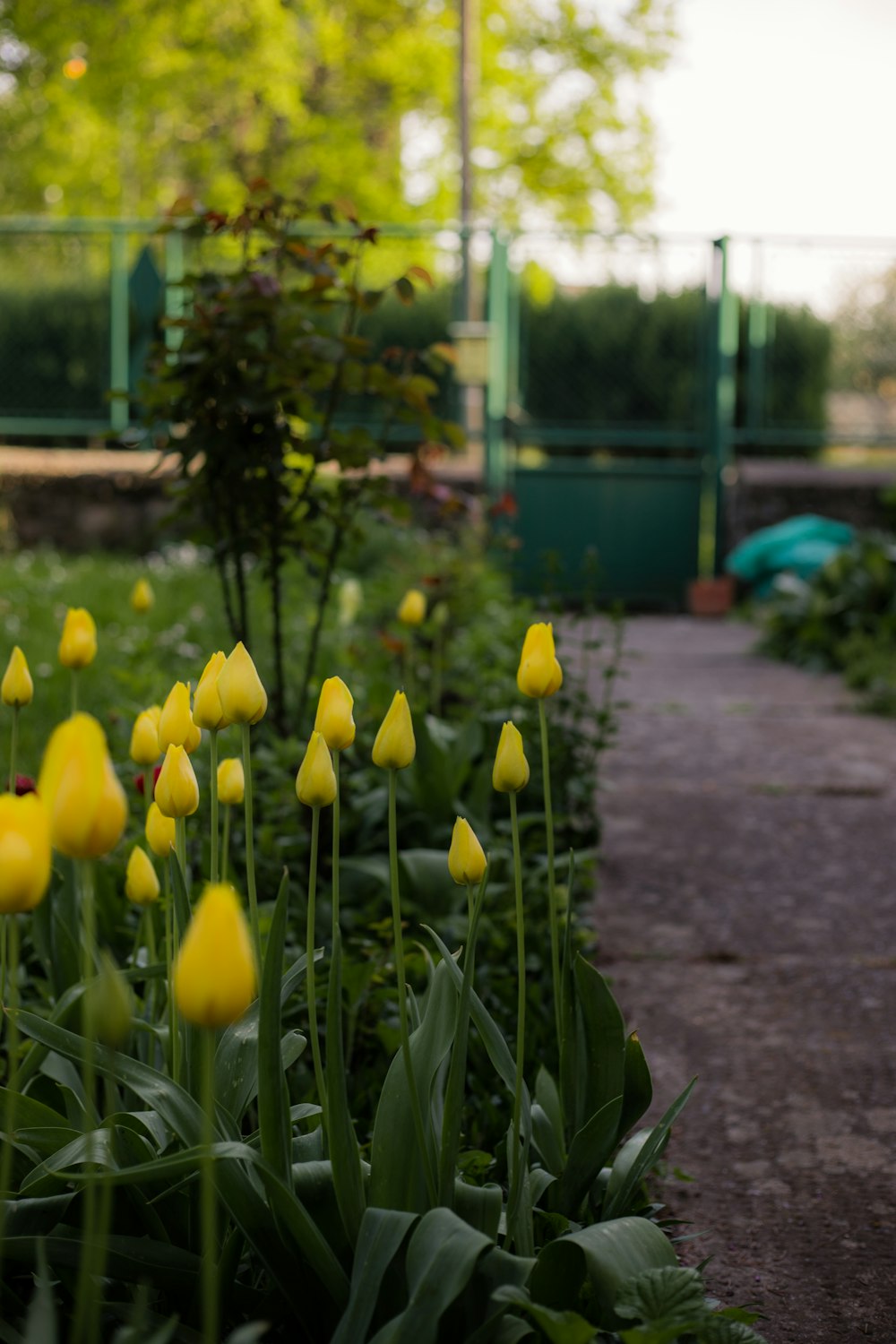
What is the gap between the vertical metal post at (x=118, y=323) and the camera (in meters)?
10.6

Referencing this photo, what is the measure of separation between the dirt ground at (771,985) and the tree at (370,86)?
12.2m

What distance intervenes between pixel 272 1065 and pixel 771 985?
5.86ft

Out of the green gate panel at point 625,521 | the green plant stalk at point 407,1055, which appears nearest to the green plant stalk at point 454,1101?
the green plant stalk at point 407,1055

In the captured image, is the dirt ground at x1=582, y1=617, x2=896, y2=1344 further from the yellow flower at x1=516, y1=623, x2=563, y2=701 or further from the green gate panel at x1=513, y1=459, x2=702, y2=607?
the green gate panel at x1=513, y1=459, x2=702, y2=607

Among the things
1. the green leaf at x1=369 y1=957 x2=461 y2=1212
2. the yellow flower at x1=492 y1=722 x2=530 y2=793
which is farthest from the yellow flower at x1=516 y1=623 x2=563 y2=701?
the green leaf at x1=369 y1=957 x2=461 y2=1212

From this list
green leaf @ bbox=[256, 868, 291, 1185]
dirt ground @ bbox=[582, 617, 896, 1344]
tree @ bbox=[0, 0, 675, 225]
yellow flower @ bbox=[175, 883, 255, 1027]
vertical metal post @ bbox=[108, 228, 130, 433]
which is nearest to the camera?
yellow flower @ bbox=[175, 883, 255, 1027]

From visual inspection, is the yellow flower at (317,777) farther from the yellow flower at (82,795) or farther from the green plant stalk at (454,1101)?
the yellow flower at (82,795)

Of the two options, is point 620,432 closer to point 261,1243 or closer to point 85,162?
point 261,1243

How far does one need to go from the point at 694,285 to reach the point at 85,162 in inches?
572

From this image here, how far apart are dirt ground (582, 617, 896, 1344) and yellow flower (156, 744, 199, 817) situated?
2.99ft

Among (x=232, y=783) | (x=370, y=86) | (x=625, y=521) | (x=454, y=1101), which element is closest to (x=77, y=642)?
(x=232, y=783)

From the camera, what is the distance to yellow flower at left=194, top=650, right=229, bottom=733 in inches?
55.6

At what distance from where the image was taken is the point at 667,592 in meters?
10.9

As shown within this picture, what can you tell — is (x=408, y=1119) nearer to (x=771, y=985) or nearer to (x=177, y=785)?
(x=177, y=785)
